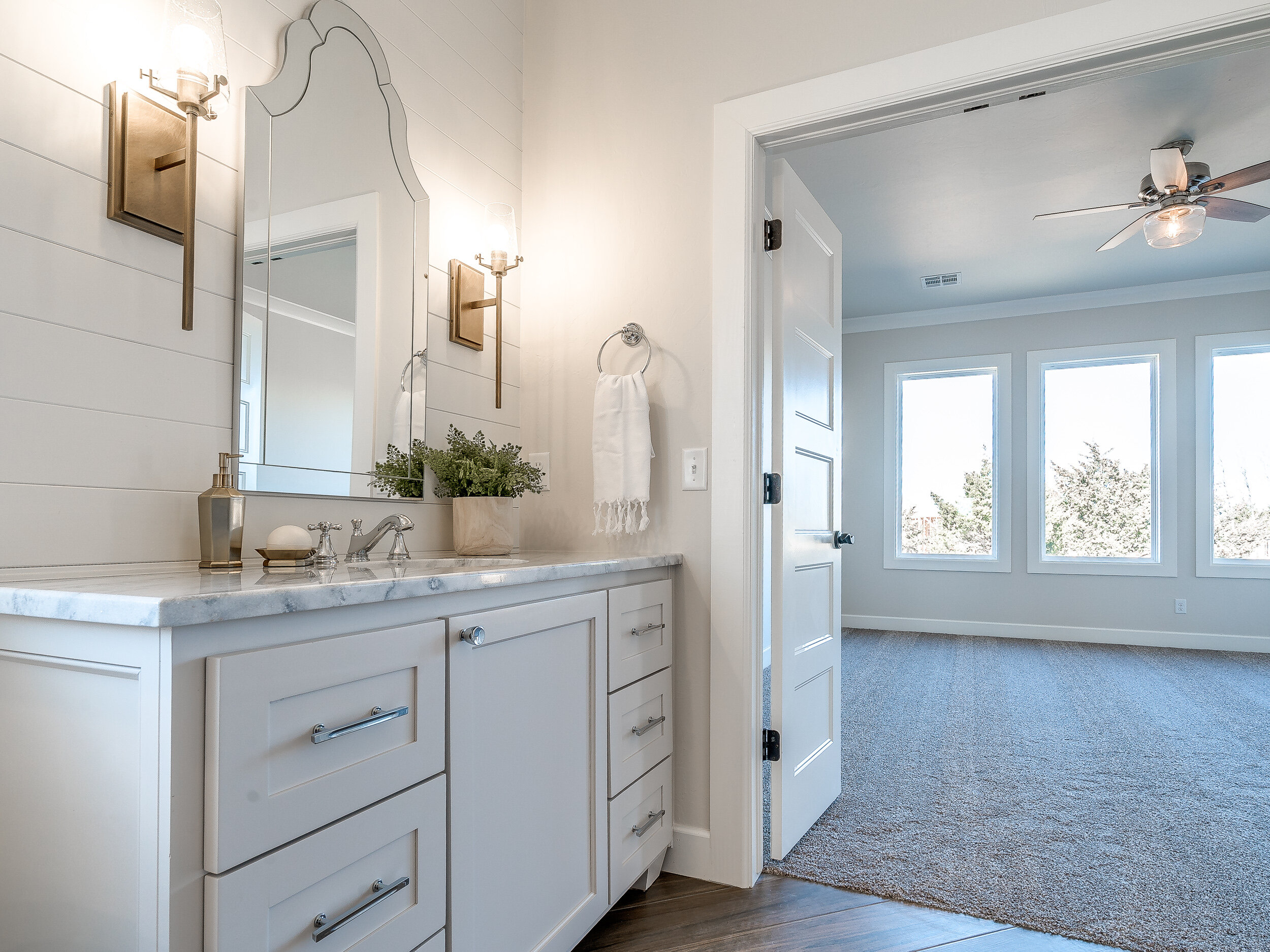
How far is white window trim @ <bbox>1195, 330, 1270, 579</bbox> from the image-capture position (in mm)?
5480

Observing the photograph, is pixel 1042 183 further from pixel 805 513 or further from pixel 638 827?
pixel 638 827

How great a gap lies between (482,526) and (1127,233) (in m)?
3.64

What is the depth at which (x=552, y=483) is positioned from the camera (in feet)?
7.75

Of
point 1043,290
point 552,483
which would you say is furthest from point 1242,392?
point 552,483

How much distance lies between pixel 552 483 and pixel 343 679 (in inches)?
54.2

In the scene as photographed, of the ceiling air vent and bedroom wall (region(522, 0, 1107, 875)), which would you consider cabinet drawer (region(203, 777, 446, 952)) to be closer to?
bedroom wall (region(522, 0, 1107, 875))

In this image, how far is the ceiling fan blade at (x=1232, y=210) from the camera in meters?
3.43

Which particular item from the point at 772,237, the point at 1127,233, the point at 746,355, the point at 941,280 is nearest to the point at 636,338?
the point at 746,355

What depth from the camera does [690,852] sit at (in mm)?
2045

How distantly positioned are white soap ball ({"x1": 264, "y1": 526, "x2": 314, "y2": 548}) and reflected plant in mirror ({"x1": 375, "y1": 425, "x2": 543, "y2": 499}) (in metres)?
0.50

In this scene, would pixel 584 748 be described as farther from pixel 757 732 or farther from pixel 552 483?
pixel 552 483

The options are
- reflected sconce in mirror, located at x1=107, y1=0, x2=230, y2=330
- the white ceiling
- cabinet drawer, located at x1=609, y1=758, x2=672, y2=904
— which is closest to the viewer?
reflected sconce in mirror, located at x1=107, y1=0, x2=230, y2=330

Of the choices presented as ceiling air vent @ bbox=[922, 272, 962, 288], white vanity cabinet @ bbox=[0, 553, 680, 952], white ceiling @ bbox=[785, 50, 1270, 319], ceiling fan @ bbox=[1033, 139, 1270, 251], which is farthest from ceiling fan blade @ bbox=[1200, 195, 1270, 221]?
white vanity cabinet @ bbox=[0, 553, 680, 952]

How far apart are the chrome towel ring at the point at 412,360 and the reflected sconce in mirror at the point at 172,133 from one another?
0.58 metres
